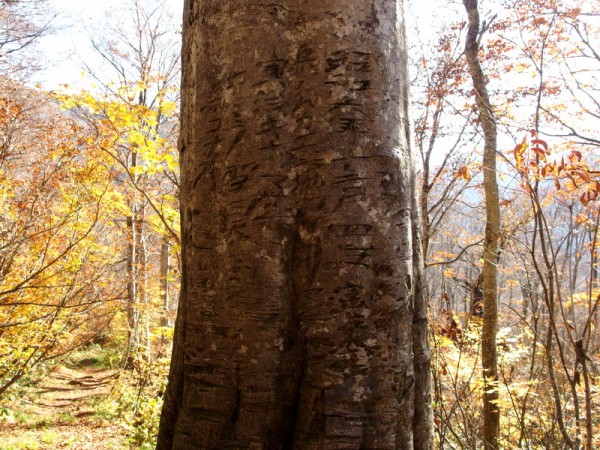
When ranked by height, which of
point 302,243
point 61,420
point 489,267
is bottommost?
point 61,420

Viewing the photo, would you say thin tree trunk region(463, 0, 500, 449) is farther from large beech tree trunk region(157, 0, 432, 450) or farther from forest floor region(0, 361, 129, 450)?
forest floor region(0, 361, 129, 450)

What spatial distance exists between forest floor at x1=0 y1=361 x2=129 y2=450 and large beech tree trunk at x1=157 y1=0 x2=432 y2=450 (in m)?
6.36

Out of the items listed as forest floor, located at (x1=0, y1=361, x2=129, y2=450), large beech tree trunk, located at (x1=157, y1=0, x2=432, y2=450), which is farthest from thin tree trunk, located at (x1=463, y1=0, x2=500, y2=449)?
forest floor, located at (x1=0, y1=361, x2=129, y2=450)

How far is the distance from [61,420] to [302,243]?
10.0 metres

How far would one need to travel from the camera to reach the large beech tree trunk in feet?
4.58

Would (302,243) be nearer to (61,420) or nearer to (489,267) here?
(489,267)

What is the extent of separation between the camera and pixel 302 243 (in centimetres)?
147

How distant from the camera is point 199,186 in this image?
1598mm

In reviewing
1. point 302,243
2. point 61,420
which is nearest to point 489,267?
point 302,243

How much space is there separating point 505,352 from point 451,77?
15.4ft

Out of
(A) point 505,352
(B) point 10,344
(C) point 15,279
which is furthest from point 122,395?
(A) point 505,352

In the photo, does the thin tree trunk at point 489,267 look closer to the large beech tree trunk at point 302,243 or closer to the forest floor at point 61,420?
the large beech tree trunk at point 302,243

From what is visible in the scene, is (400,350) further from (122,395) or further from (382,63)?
(122,395)

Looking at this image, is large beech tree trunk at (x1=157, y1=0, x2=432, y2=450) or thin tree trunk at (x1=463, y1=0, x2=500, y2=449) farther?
thin tree trunk at (x1=463, y1=0, x2=500, y2=449)
